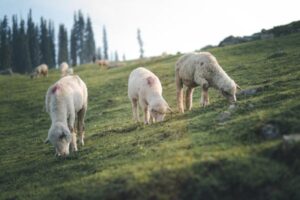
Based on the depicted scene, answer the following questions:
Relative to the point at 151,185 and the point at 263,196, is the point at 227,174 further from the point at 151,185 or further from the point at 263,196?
the point at 151,185

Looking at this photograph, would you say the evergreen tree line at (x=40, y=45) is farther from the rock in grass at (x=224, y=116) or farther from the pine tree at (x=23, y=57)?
the rock in grass at (x=224, y=116)

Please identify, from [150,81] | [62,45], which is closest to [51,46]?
[62,45]

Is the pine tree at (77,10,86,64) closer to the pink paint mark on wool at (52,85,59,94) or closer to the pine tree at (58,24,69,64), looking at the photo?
the pine tree at (58,24,69,64)

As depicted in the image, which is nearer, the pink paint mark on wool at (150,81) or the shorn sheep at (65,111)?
the shorn sheep at (65,111)

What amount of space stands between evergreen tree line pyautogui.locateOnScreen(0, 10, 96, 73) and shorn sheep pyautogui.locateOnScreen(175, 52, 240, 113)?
8705cm

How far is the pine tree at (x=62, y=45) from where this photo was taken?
118m

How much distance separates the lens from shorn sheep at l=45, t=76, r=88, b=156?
1556 centimetres

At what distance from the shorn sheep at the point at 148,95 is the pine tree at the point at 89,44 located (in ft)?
353

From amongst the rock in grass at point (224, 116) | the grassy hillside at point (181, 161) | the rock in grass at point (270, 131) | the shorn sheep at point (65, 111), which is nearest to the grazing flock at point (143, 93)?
the shorn sheep at point (65, 111)

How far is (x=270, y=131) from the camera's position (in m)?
12.1

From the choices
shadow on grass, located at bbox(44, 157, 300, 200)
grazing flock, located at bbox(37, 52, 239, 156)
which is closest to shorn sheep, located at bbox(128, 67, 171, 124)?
grazing flock, located at bbox(37, 52, 239, 156)

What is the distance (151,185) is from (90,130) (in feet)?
47.0

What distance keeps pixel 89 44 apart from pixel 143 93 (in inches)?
4350

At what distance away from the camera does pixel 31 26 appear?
4660 inches
